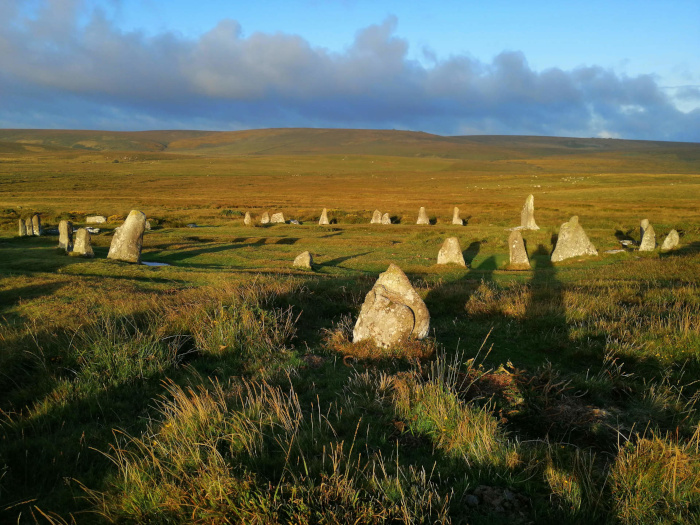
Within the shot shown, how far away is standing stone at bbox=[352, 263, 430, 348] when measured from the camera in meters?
8.72

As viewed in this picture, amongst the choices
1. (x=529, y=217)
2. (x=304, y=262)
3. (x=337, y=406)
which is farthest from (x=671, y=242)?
(x=337, y=406)

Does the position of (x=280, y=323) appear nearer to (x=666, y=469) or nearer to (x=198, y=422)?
(x=198, y=422)

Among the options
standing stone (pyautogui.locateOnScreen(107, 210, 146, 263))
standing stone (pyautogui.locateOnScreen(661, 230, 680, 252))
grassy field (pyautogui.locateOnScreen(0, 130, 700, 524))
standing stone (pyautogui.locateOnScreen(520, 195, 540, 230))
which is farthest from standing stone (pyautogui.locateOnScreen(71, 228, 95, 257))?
standing stone (pyautogui.locateOnScreen(661, 230, 680, 252))

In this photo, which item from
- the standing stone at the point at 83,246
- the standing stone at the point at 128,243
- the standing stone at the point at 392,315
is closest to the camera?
the standing stone at the point at 392,315

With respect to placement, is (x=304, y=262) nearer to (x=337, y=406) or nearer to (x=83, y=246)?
(x=83, y=246)

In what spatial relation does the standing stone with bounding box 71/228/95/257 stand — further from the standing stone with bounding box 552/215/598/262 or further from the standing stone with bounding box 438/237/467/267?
the standing stone with bounding box 552/215/598/262

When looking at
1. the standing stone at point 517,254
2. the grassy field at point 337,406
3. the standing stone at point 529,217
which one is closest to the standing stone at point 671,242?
the standing stone at point 529,217

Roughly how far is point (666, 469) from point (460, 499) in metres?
2.02

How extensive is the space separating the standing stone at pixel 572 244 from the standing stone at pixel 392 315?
17449 mm

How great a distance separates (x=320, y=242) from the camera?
30.9 m

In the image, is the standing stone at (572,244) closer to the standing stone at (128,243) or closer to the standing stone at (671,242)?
the standing stone at (671,242)

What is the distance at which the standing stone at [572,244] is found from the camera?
23.7m

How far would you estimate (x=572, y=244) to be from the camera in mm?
23656

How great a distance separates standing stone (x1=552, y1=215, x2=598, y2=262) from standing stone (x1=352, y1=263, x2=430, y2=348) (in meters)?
17.4
